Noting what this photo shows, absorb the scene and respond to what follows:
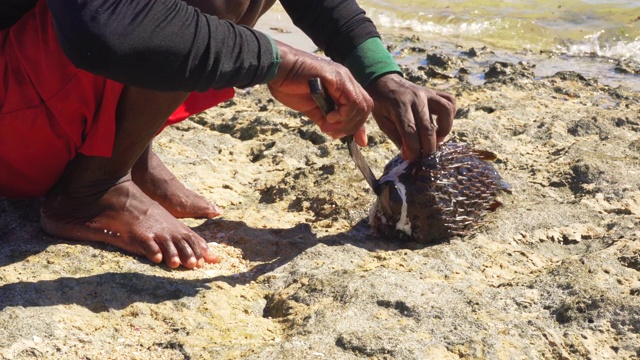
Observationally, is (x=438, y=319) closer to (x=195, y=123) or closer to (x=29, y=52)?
(x=29, y=52)

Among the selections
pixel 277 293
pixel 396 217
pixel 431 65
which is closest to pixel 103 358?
pixel 277 293

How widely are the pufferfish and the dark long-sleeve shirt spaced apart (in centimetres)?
96

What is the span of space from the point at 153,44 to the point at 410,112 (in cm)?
107

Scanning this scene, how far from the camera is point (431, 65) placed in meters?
6.41

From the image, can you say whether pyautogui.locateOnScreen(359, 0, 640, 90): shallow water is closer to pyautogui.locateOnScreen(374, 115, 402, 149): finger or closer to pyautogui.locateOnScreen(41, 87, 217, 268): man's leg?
pyautogui.locateOnScreen(374, 115, 402, 149): finger

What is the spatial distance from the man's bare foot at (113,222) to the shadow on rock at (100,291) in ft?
0.58

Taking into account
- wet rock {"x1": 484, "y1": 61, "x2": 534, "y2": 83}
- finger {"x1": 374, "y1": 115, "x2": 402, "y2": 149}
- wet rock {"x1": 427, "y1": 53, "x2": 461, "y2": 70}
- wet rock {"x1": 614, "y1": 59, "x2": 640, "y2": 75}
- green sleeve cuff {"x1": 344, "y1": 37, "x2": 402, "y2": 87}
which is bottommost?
wet rock {"x1": 614, "y1": 59, "x2": 640, "y2": 75}

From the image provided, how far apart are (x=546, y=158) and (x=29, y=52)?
267cm

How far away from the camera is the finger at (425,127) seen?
9.12 ft

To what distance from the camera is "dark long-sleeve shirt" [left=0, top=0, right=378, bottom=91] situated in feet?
6.59

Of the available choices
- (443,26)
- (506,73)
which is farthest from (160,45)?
(443,26)

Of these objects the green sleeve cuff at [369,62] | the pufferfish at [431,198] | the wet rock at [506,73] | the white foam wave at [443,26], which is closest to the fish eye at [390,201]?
the pufferfish at [431,198]

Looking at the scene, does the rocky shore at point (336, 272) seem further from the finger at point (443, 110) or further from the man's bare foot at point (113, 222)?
the finger at point (443, 110)

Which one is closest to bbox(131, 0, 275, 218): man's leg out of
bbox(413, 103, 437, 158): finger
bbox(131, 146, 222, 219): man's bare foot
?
bbox(131, 146, 222, 219): man's bare foot
